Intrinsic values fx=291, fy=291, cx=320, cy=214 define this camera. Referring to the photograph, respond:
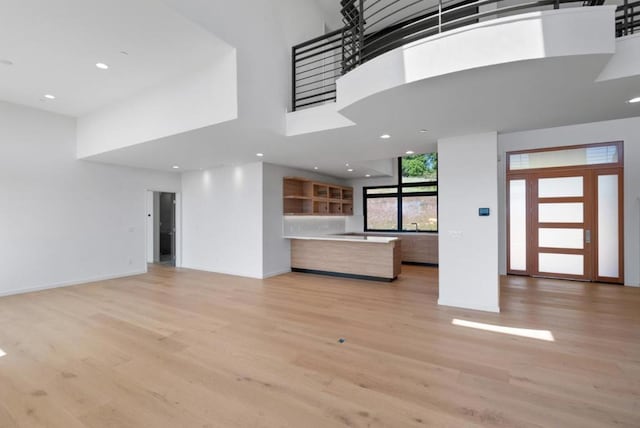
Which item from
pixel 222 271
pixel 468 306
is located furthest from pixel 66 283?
pixel 468 306

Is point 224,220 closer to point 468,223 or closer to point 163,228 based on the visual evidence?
point 163,228

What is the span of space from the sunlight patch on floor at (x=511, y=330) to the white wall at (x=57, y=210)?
6.98 metres

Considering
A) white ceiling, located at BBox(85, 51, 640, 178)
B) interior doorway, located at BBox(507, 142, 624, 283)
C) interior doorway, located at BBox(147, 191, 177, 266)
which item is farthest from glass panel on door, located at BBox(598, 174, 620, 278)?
interior doorway, located at BBox(147, 191, 177, 266)

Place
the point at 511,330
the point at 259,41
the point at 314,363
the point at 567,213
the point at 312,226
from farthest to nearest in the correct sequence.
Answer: the point at 312,226 → the point at 567,213 → the point at 259,41 → the point at 511,330 → the point at 314,363

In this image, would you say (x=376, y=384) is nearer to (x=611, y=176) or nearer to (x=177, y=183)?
(x=611, y=176)

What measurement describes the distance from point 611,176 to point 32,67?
9.65 meters

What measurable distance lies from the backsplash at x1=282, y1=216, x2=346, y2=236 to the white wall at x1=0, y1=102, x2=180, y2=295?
359 cm

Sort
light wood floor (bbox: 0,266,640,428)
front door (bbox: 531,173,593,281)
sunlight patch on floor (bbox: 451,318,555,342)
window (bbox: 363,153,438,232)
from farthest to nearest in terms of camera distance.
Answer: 1. window (bbox: 363,153,438,232)
2. front door (bbox: 531,173,593,281)
3. sunlight patch on floor (bbox: 451,318,555,342)
4. light wood floor (bbox: 0,266,640,428)

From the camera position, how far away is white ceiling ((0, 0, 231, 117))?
2.75 metres

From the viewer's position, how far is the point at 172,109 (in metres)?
4.15

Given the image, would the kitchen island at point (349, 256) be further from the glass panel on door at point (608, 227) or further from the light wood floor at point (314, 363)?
the glass panel on door at point (608, 227)

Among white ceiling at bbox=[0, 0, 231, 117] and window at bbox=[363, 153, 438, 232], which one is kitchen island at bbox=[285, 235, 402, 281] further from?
white ceiling at bbox=[0, 0, 231, 117]

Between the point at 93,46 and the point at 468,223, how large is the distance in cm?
517

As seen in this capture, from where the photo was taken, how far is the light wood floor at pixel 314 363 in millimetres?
1983
